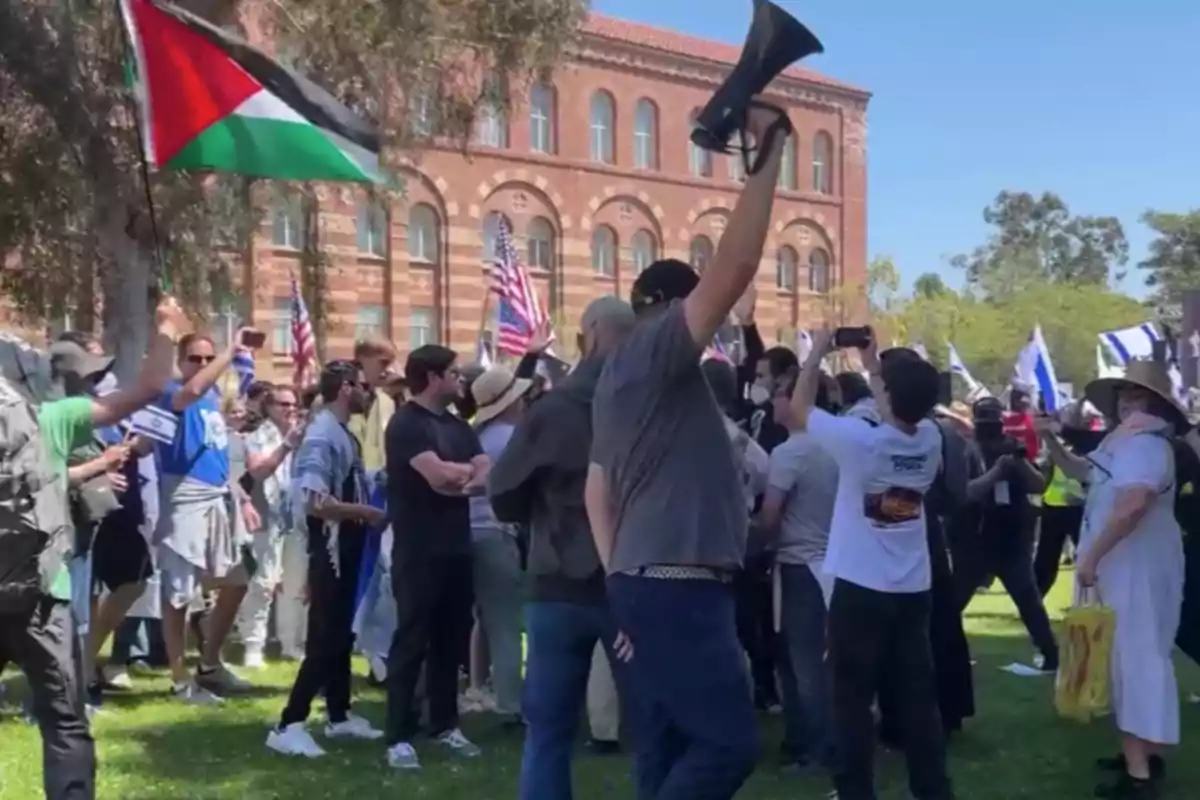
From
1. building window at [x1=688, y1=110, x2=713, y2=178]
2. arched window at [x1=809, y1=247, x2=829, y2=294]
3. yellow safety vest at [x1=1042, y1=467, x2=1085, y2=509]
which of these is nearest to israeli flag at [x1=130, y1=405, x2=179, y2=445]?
yellow safety vest at [x1=1042, y1=467, x2=1085, y2=509]

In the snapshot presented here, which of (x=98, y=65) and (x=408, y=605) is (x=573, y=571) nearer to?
(x=408, y=605)

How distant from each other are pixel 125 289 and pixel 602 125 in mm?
32319

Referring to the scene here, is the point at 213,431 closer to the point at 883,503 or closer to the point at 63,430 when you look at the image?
the point at 63,430

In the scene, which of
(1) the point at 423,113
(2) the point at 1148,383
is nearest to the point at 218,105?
(2) the point at 1148,383

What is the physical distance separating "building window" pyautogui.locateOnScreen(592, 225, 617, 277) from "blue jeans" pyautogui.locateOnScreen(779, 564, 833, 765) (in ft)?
140

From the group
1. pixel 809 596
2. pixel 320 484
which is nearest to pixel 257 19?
pixel 320 484

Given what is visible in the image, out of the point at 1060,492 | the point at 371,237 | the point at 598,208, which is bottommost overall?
the point at 1060,492

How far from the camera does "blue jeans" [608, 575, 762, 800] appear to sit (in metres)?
4.37

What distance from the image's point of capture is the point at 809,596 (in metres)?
7.48

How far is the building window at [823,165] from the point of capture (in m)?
55.9

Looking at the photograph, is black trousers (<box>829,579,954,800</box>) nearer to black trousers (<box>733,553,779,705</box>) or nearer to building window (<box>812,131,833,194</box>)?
black trousers (<box>733,553,779,705</box>)

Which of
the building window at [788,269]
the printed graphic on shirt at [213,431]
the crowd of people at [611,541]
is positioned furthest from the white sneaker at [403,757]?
the building window at [788,269]

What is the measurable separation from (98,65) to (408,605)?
1199 centimetres

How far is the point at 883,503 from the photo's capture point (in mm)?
6336
